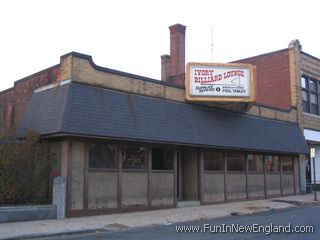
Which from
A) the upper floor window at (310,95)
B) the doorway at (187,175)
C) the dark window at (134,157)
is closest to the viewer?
the dark window at (134,157)

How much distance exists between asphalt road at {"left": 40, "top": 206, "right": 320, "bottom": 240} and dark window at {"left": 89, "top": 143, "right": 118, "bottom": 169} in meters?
3.88

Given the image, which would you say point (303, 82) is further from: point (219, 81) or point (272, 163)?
point (219, 81)

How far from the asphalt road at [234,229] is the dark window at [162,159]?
3820 mm

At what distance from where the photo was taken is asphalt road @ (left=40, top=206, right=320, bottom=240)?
12.0 metres

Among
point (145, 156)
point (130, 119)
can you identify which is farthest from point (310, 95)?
point (130, 119)

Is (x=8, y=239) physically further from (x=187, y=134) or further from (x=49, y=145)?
(x=187, y=134)

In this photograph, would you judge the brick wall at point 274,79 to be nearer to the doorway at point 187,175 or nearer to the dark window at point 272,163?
the dark window at point 272,163

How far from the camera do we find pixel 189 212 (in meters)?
18.3

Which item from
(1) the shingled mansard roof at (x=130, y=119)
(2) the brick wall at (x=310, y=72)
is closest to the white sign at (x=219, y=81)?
(1) the shingled mansard roof at (x=130, y=119)

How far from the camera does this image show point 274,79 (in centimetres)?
3156

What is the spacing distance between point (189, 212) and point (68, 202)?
16.1 ft

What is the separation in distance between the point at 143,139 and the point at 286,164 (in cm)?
1350

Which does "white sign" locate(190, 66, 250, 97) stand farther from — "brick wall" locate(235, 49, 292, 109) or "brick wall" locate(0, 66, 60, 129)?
"brick wall" locate(235, 49, 292, 109)

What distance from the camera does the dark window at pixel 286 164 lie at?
28.2m
